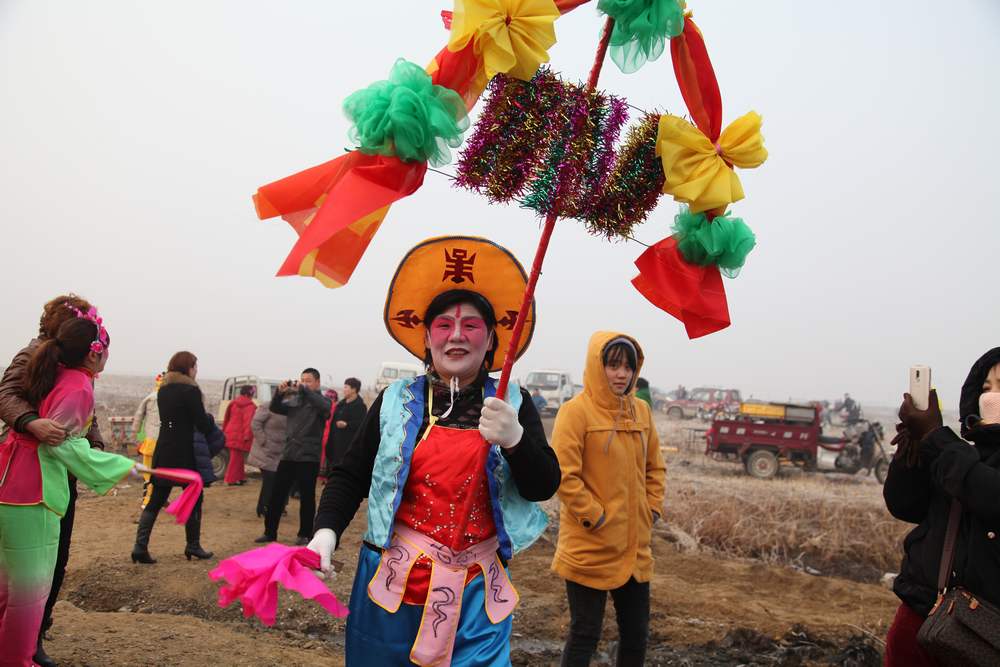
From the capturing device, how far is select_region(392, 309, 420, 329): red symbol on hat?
2.61m

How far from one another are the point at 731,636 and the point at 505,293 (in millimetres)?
3760

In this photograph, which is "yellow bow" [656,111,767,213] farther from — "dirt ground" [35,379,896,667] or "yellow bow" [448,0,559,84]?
"dirt ground" [35,379,896,667]

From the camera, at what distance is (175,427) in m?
6.21

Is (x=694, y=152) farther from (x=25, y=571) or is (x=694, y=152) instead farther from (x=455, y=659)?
(x=25, y=571)

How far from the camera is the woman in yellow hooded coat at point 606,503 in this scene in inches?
133

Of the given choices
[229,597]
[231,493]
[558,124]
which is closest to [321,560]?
[229,597]

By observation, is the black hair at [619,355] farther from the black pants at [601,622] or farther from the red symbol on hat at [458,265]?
the red symbol on hat at [458,265]

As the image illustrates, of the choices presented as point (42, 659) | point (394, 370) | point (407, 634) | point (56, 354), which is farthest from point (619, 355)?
point (394, 370)

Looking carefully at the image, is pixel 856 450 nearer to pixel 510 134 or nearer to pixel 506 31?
pixel 510 134

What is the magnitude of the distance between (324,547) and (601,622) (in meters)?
1.67

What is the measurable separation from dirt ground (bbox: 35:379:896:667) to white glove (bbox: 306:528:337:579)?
242cm

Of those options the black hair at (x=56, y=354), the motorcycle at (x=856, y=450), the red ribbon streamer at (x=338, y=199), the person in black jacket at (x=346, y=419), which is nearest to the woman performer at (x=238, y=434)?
the person in black jacket at (x=346, y=419)

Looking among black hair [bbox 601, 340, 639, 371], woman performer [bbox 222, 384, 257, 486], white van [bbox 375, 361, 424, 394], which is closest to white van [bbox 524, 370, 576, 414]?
white van [bbox 375, 361, 424, 394]

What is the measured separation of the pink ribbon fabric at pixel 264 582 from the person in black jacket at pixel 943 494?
2.06 metres
